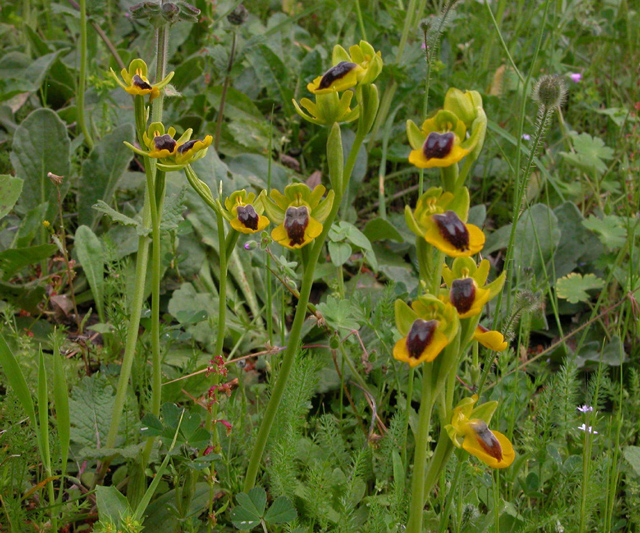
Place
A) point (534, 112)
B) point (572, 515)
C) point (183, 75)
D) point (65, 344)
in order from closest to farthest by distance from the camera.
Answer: point (572, 515), point (65, 344), point (183, 75), point (534, 112)

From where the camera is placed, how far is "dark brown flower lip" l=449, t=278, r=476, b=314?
1.02 meters

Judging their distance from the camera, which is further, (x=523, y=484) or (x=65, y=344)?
(x=65, y=344)

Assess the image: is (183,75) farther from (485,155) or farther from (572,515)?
(572,515)

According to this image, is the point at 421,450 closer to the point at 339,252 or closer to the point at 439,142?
the point at 439,142

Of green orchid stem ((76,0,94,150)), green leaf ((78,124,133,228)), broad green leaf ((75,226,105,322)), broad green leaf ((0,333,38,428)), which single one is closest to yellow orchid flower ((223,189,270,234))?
broad green leaf ((0,333,38,428))

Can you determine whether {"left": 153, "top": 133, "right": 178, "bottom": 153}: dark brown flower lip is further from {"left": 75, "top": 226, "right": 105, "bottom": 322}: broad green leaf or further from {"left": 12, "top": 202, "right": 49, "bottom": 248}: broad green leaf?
{"left": 12, "top": 202, "right": 49, "bottom": 248}: broad green leaf

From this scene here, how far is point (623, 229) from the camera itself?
8.63 feet

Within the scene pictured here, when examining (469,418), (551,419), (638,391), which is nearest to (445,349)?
(469,418)

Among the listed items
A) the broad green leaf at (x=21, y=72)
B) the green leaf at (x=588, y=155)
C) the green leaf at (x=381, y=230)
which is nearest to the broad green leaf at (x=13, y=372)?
the green leaf at (x=381, y=230)

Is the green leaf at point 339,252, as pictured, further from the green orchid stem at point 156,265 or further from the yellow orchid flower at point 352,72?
the yellow orchid flower at point 352,72

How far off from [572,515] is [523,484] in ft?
0.42

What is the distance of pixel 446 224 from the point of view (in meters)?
0.99

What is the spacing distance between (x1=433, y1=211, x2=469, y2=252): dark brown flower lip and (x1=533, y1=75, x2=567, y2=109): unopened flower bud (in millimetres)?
765

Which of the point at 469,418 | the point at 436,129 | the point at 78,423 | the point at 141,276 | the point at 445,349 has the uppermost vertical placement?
the point at 436,129
